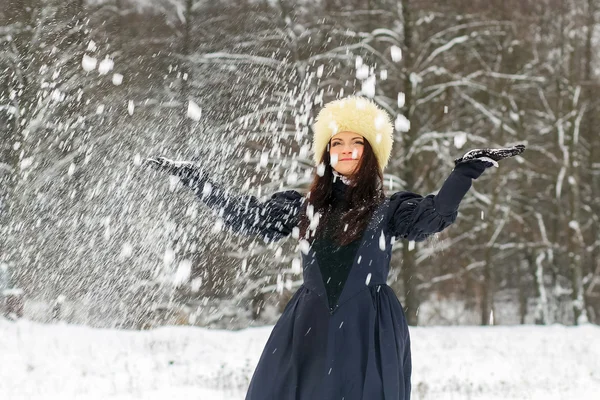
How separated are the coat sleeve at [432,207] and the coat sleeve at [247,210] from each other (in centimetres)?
51

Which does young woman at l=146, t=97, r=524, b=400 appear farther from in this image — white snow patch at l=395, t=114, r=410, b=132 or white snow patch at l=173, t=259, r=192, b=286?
white snow patch at l=173, t=259, r=192, b=286

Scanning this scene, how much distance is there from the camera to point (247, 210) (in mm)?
3240

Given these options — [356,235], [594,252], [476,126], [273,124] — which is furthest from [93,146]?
[594,252]

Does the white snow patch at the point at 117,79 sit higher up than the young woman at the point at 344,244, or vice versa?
the white snow patch at the point at 117,79

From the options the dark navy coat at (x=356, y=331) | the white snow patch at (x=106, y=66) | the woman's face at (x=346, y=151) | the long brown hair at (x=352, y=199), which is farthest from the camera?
the white snow patch at (x=106, y=66)

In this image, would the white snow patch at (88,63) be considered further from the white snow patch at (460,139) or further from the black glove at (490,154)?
the black glove at (490,154)

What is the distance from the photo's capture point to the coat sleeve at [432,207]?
8.66 feet

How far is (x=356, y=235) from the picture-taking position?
3016mm

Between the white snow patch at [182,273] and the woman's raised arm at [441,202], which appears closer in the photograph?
the woman's raised arm at [441,202]


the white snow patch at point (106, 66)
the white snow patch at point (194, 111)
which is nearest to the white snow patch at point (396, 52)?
the white snow patch at point (194, 111)

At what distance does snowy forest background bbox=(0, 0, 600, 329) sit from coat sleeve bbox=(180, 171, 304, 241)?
7530 millimetres

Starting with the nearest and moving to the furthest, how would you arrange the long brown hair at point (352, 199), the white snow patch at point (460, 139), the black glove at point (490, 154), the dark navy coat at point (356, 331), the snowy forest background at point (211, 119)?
the black glove at point (490, 154) < the dark navy coat at point (356, 331) < the long brown hair at point (352, 199) < the snowy forest background at point (211, 119) < the white snow patch at point (460, 139)

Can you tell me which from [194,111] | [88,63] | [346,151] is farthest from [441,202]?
[88,63]

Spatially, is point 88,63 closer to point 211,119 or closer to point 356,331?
point 211,119
